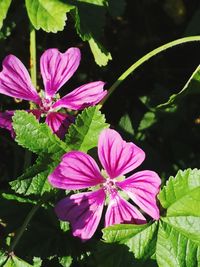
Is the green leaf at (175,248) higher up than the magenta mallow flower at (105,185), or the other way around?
the magenta mallow flower at (105,185)

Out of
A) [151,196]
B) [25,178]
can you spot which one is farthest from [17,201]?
[151,196]

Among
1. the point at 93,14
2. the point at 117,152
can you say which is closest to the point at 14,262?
the point at 117,152

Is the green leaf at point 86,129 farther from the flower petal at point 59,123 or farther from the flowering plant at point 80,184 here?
the flower petal at point 59,123

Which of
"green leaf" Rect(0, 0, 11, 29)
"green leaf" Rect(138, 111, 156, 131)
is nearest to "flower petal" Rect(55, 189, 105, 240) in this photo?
"green leaf" Rect(0, 0, 11, 29)

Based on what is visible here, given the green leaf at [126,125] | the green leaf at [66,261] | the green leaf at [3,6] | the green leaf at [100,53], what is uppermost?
the green leaf at [3,6]

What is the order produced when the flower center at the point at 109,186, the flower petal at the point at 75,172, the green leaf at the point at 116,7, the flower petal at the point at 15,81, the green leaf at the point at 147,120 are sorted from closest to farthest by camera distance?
the flower petal at the point at 75,172
the flower center at the point at 109,186
the flower petal at the point at 15,81
the green leaf at the point at 116,7
the green leaf at the point at 147,120

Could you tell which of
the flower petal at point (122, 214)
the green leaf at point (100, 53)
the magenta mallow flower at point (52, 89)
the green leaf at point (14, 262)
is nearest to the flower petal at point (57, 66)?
the magenta mallow flower at point (52, 89)
